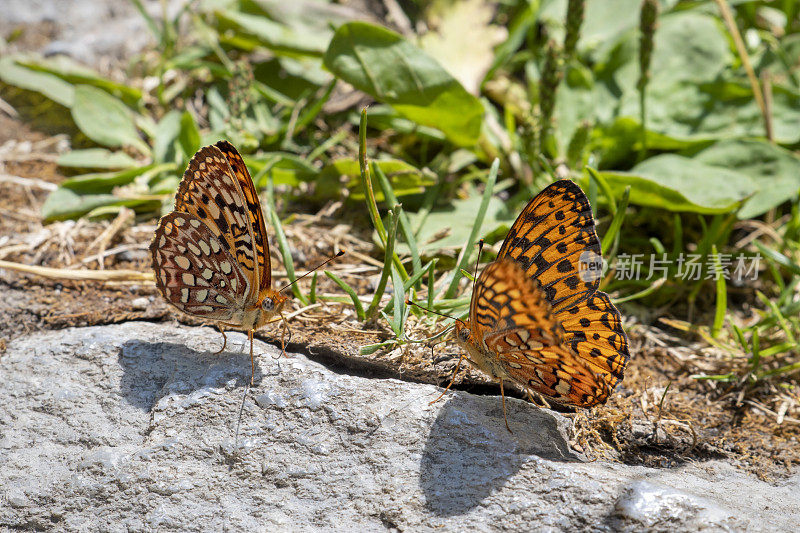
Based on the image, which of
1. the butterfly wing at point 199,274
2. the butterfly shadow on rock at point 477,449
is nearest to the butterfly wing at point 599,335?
the butterfly shadow on rock at point 477,449

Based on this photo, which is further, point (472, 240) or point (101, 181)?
point (101, 181)

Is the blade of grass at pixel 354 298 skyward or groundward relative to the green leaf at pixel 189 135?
groundward

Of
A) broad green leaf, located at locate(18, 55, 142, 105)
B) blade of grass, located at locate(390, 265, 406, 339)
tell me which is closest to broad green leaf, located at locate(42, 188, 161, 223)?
broad green leaf, located at locate(18, 55, 142, 105)

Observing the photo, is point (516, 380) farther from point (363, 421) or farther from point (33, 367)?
point (33, 367)

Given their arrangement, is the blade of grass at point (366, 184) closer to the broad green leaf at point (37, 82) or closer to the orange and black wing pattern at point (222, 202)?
the orange and black wing pattern at point (222, 202)

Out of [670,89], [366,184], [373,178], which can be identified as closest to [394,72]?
[373,178]

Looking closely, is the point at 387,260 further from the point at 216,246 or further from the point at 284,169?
the point at 284,169

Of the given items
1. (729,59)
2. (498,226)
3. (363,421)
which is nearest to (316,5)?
(498,226)

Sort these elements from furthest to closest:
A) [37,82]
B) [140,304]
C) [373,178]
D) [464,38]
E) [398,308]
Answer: [464,38], [37,82], [373,178], [140,304], [398,308]
